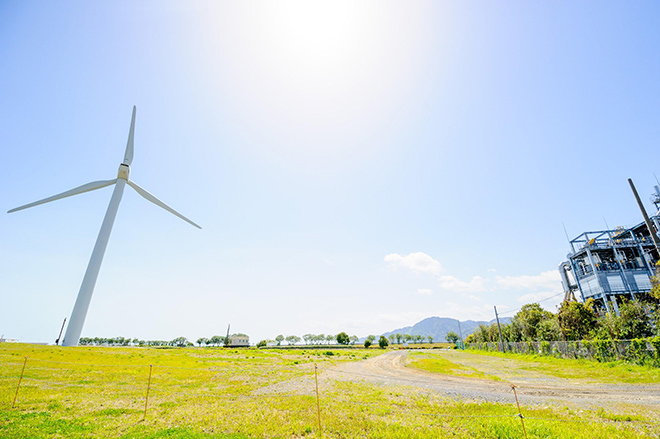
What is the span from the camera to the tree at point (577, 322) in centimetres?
4112

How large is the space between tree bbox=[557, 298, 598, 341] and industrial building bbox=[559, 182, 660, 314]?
22.3ft

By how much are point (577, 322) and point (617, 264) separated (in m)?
21.9

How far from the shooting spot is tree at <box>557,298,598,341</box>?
41.1 metres

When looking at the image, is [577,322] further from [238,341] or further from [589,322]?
[238,341]

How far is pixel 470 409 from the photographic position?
13492 millimetres

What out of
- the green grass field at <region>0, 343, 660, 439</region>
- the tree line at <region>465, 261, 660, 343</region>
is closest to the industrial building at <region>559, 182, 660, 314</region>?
the tree line at <region>465, 261, 660, 343</region>

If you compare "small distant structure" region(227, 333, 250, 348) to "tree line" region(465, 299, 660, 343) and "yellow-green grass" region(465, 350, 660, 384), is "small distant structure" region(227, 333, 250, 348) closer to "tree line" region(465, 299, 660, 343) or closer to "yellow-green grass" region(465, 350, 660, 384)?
"tree line" region(465, 299, 660, 343)

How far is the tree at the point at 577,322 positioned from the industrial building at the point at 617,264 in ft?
22.3

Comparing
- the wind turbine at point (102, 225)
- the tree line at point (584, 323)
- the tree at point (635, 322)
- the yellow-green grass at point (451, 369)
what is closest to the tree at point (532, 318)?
the tree line at point (584, 323)

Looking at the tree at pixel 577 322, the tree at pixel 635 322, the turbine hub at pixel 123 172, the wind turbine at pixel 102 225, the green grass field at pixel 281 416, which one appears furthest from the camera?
the turbine hub at pixel 123 172

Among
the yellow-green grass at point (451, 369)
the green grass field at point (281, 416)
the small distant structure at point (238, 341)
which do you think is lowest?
the small distant structure at point (238, 341)

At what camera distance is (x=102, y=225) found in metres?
37.3

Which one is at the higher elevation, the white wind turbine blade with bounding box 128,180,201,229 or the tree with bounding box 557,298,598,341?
the white wind turbine blade with bounding box 128,180,201,229

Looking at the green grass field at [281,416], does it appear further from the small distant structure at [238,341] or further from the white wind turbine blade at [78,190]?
the small distant structure at [238,341]
